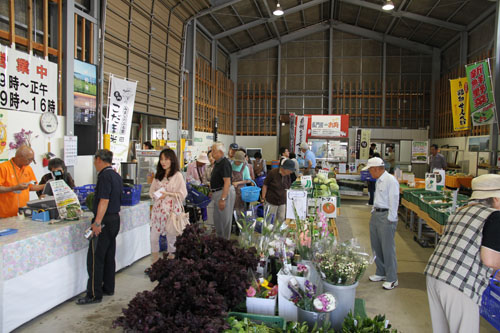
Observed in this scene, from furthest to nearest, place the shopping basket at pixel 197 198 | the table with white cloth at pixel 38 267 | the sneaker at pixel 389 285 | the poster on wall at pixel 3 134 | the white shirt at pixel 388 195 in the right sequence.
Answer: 1. the shopping basket at pixel 197 198
2. the poster on wall at pixel 3 134
3. the sneaker at pixel 389 285
4. the white shirt at pixel 388 195
5. the table with white cloth at pixel 38 267

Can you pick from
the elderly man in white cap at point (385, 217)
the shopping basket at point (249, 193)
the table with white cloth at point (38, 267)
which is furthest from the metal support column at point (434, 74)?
the table with white cloth at point (38, 267)

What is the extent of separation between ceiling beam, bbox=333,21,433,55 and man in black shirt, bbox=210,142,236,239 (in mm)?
14090

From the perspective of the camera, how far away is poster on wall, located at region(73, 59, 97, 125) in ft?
20.2

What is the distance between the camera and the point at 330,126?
1212cm

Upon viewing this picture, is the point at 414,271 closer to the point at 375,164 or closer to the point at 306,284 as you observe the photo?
the point at 375,164

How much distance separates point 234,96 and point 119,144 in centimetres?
1114

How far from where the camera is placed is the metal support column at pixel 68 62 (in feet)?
19.0

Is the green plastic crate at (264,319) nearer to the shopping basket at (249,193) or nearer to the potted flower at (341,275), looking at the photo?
the potted flower at (341,275)

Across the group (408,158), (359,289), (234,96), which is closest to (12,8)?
(359,289)

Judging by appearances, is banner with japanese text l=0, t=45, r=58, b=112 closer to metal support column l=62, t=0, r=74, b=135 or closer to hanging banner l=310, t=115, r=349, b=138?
metal support column l=62, t=0, r=74, b=135

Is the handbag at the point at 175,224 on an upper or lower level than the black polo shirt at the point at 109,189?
lower

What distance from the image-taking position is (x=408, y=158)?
49.0 ft

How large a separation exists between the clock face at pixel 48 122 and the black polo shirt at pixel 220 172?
9.28 feet

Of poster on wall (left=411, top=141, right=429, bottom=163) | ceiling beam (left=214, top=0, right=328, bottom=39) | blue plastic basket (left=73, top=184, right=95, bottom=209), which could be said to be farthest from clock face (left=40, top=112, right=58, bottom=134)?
poster on wall (left=411, top=141, right=429, bottom=163)
